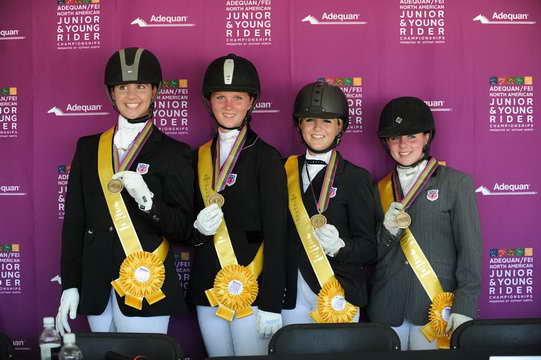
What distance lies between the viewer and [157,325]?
12.0 feet

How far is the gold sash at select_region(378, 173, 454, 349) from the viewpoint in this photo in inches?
149

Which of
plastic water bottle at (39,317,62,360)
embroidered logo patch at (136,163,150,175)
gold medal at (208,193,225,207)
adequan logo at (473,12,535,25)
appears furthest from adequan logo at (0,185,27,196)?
adequan logo at (473,12,535,25)

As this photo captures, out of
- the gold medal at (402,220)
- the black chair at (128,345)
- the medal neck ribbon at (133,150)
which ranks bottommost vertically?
the black chair at (128,345)

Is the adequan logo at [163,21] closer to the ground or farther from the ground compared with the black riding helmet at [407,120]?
farther from the ground

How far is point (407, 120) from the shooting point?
395cm

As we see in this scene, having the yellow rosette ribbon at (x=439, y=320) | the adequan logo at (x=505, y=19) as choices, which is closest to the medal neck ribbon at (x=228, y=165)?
the yellow rosette ribbon at (x=439, y=320)

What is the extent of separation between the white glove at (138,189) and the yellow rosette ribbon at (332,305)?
1.06 m

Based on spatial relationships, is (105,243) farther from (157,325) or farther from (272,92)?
(272,92)

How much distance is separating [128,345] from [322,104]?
173cm

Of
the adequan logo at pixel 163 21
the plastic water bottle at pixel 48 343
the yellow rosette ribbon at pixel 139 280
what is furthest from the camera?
the adequan logo at pixel 163 21

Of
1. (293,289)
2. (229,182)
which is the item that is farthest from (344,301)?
(229,182)

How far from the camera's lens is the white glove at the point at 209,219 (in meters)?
3.57

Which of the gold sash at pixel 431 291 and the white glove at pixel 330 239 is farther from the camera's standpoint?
the gold sash at pixel 431 291

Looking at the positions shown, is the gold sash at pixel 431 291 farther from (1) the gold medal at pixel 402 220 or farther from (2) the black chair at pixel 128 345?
(2) the black chair at pixel 128 345
